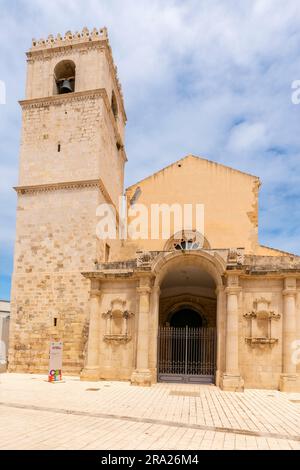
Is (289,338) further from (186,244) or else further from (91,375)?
(186,244)

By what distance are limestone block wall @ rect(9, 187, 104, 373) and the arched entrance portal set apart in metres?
3.95

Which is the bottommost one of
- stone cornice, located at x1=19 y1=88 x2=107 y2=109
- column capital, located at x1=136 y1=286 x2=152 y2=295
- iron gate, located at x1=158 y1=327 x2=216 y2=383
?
iron gate, located at x1=158 y1=327 x2=216 y2=383

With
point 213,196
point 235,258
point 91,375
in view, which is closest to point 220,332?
point 235,258

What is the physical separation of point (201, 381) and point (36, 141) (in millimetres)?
14475

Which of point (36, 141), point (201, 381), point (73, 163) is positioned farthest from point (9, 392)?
point (36, 141)

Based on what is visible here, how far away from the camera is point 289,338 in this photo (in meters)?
14.0

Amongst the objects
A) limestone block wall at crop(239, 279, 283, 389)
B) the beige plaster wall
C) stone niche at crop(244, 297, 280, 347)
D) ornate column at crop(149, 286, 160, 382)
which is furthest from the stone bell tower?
stone niche at crop(244, 297, 280, 347)

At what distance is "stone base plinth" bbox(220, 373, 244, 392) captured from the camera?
13.4m

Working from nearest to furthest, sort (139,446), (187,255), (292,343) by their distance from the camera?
(139,446) → (292,343) → (187,255)

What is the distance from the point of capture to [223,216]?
20.3 metres

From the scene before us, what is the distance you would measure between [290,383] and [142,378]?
16.2 ft

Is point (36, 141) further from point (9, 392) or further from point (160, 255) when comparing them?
point (9, 392)

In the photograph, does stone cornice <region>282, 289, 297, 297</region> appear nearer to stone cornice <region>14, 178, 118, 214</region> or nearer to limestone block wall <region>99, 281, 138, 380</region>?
limestone block wall <region>99, 281, 138, 380</region>
